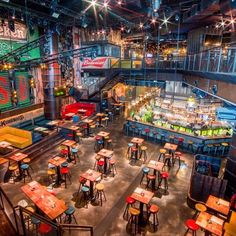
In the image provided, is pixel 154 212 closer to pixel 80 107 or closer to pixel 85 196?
pixel 85 196

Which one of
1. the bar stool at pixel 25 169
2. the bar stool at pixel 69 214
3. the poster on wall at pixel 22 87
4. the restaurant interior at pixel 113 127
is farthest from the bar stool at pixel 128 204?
the poster on wall at pixel 22 87

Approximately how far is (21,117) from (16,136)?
2.37 meters

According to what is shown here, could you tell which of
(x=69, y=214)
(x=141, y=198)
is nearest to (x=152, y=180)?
(x=141, y=198)

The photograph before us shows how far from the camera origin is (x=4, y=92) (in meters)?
13.4

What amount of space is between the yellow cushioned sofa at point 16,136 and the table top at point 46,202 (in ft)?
19.0

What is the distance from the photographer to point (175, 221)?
681cm

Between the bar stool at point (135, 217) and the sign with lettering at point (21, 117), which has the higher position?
the sign with lettering at point (21, 117)

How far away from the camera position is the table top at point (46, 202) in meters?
5.73

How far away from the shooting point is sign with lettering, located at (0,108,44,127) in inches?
542

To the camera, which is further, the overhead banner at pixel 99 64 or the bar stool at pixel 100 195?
the overhead banner at pixel 99 64

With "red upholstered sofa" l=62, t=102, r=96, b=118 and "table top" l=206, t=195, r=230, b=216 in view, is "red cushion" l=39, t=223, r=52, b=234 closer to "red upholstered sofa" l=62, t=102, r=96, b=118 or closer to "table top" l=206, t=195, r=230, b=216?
"table top" l=206, t=195, r=230, b=216

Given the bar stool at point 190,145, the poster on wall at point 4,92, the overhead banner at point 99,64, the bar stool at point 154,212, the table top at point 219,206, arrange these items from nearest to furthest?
the table top at point 219,206
the bar stool at point 154,212
the bar stool at point 190,145
the poster on wall at point 4,92
the overhead banner at point 99,64

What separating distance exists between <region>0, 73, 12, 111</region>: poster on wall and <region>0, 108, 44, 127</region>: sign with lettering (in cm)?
87

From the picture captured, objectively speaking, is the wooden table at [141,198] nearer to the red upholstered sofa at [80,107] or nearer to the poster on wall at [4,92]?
the poster on wall at [4,92]
